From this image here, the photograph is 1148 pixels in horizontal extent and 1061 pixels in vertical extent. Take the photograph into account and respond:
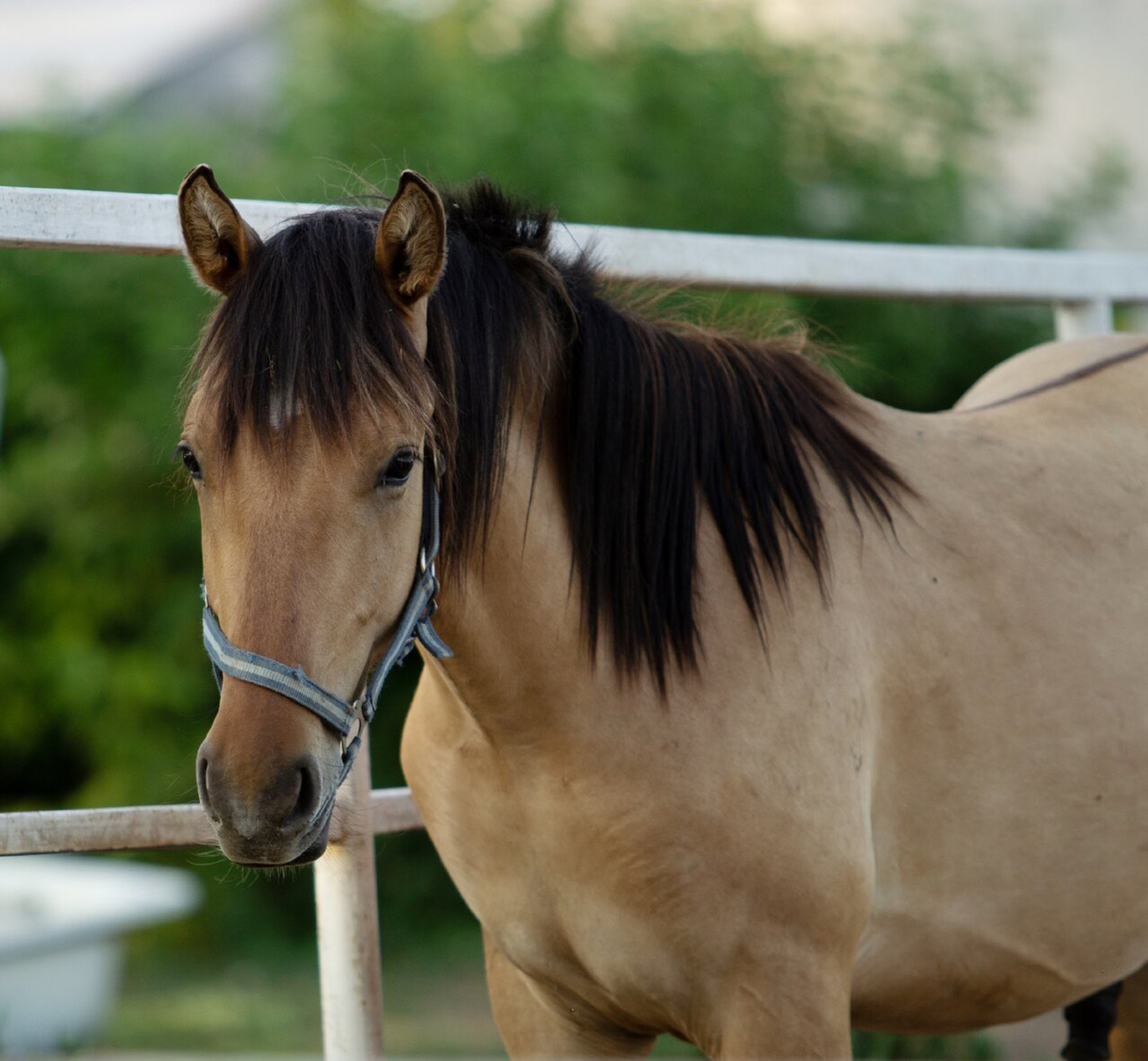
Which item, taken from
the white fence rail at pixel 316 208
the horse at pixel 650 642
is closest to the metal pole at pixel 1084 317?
the white fence rail at pixel 316 208

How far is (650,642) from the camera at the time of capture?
199cm

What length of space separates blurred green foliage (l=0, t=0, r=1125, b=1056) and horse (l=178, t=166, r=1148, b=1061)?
15.0 ft

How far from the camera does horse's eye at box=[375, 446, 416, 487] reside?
171 cm

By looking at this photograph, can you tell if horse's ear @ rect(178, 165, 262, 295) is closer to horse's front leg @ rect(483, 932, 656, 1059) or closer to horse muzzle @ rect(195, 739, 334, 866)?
horse muzzle @ rect(195, 739, 334, 866)

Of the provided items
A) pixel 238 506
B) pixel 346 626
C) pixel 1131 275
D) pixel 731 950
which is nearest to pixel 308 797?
pixel 346 626

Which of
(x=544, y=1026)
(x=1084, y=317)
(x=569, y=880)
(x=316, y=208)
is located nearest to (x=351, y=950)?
(x=544, y=1026)

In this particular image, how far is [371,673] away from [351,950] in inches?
37.1

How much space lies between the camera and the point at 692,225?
7.22m

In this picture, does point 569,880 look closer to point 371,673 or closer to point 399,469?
point 371,673

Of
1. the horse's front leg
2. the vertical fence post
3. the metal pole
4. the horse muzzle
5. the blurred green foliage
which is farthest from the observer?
the blurred green foliage

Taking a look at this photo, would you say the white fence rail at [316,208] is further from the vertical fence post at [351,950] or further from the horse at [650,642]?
the horse at [650,642]

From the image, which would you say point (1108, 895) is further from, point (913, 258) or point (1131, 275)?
point (1131, 275)

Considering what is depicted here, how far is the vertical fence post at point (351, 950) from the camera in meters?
2.46

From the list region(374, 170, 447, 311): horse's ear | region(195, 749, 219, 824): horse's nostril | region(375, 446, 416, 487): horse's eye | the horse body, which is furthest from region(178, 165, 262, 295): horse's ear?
region(195, 749, 219, 824): horse's nostril
